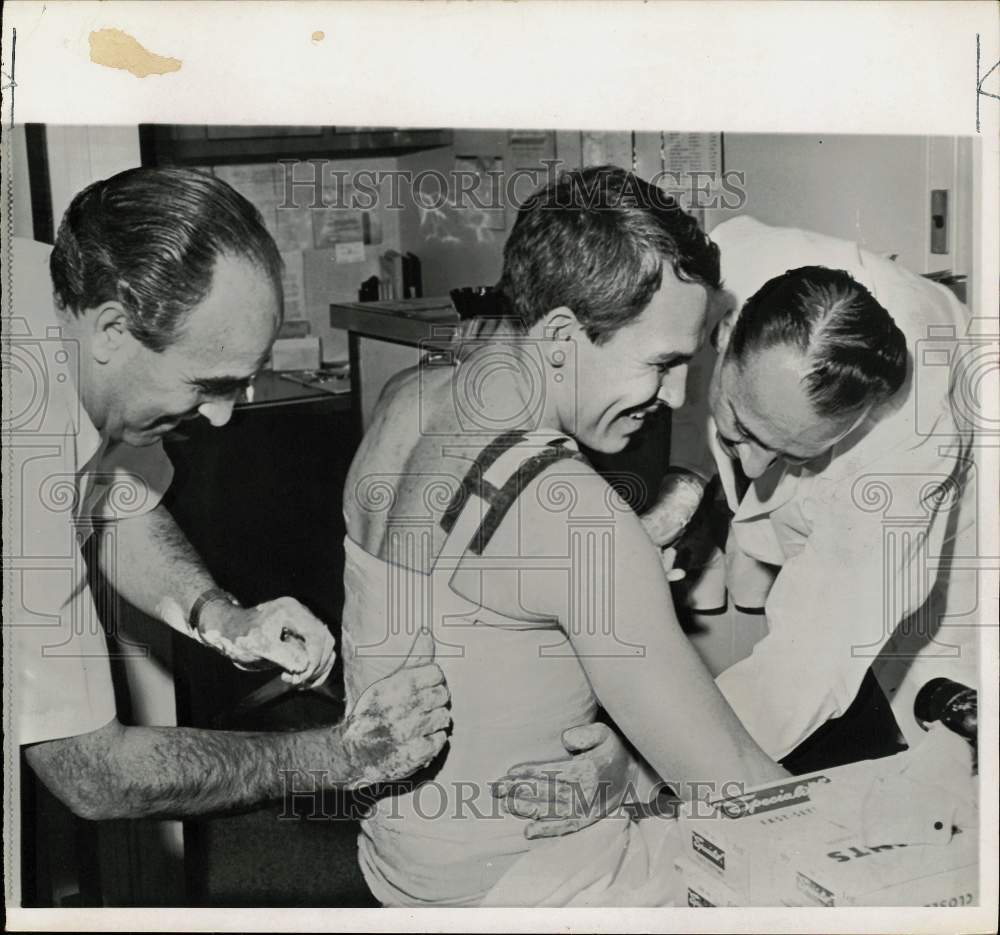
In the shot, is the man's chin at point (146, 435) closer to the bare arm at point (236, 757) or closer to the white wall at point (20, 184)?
the white wall at point (20, 184)

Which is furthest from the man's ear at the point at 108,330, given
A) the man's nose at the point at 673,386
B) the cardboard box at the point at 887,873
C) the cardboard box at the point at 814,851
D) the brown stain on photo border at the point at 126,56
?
the cardboard box at the point at 887,873

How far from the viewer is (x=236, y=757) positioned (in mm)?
1993

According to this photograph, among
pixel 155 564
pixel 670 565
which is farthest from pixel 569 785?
pixel 155 564

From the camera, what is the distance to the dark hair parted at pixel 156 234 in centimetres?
191

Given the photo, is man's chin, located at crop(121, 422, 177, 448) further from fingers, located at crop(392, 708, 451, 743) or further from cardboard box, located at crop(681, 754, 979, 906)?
cardboard box, located at crop(681, 754, 979, 906)

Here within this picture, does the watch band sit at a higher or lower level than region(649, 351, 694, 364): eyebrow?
lower

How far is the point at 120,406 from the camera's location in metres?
1.95

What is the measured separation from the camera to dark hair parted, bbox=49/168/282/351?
6.26ft

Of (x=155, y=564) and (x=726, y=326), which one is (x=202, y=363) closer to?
(x=155, y=564)

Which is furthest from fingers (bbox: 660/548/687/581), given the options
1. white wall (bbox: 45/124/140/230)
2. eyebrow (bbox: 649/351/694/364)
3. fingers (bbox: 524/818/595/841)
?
white wall (bbox: 45/124/140/230)

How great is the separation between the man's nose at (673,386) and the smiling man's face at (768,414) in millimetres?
47

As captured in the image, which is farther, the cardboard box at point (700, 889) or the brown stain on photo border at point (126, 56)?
the cardboard box at point (700, 889)

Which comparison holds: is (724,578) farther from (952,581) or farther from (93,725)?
(93,725)

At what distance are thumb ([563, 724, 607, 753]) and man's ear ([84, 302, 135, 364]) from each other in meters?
0.90
